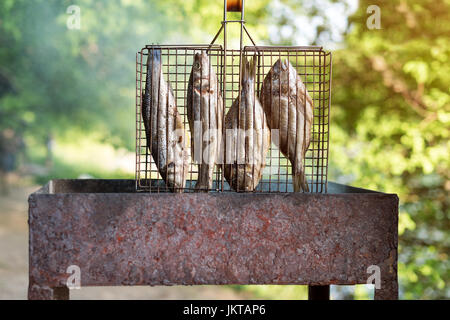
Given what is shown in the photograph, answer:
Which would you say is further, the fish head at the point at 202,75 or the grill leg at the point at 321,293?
the grill leg at the point at 321,293

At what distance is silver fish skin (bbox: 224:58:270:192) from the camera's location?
1261 millimetres

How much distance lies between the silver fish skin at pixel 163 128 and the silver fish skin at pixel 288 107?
0.27 metres

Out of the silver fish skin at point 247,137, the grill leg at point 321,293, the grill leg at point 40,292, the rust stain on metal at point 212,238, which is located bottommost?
the grill leg at point 321,293

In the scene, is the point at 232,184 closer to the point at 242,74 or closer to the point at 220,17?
the point at 242,74

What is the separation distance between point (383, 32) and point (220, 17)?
56.3 inches

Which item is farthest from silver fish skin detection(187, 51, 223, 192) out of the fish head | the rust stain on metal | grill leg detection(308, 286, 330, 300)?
grill leg detection(308, 286, 330, 300)

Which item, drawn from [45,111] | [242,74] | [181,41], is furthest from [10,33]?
[242,74]

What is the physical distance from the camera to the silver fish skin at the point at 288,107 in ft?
4.24

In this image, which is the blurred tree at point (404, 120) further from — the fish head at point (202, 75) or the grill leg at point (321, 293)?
the fish head at point (202, 75)

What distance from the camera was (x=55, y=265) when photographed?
44.4 inches

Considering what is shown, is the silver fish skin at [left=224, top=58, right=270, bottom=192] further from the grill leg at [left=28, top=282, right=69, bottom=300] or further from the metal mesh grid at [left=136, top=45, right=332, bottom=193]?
the grill leg at [left=28, top=282, right=69, bottom=300]

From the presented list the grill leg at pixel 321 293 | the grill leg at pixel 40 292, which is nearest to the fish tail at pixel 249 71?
the grill leg at pixel 40 292

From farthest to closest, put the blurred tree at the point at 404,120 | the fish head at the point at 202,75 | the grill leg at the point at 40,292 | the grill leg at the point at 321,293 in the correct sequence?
the blurred tree at the point at 404,120 → the grill leg at the point at 321,293 → the fish head at the point at 202,75 → the grill leg at the point at 40,292

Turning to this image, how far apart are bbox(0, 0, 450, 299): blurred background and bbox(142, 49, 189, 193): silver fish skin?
2.27 metres
